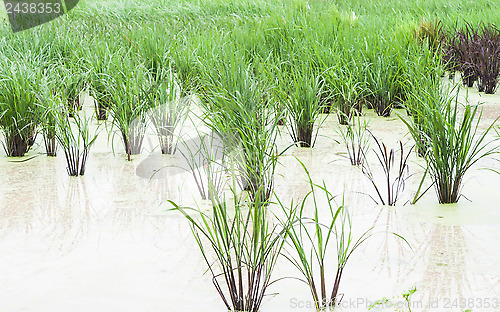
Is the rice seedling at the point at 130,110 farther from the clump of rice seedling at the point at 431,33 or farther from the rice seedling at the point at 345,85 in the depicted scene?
the clump of rice seedling at the point at 431,33

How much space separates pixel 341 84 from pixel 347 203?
5.15ft

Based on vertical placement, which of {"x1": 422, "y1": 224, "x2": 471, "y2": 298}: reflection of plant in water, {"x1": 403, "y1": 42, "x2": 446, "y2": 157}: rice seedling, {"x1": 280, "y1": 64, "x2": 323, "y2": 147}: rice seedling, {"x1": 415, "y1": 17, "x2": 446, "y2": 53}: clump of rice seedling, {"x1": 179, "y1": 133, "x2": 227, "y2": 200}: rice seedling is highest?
{"x1": 415, "y1": 17, "x2": 446, "y2": 53}: clump of rice seedling

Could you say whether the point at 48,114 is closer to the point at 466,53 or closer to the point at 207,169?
the point at 207,169

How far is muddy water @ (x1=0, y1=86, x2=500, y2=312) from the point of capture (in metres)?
2.10

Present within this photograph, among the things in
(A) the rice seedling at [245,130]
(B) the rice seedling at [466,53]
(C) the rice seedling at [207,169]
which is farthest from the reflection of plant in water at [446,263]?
(B) the rice seedling at [466,53]

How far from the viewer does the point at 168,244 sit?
2555mm

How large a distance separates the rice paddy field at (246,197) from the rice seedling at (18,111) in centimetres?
1

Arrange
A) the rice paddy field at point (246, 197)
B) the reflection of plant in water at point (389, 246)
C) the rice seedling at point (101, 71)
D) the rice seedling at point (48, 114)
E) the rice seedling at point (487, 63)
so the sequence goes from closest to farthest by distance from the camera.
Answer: the rice paddy field at point (246, 197) → the reflection of plant in water at point (389, 246) → the rice seedling at point (48, 114) → the rice seedling at point (101, 71) → the rice seedling at point (487, 63)

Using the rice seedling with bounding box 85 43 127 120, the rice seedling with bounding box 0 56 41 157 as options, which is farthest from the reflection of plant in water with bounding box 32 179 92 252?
the rice seedling with bounding box 85 43 127 120

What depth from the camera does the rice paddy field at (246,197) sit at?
2.09m

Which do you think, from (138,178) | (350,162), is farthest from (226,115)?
(350,162)

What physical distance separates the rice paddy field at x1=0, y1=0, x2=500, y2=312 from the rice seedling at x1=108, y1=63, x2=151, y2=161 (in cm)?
1

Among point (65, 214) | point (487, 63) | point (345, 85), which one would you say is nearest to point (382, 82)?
point (345, 85)

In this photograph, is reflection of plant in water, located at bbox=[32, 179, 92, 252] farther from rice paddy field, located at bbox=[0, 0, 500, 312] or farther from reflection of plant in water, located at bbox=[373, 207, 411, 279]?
reflection of plant in water, located at bbox=[373, 207, 411, 279]
